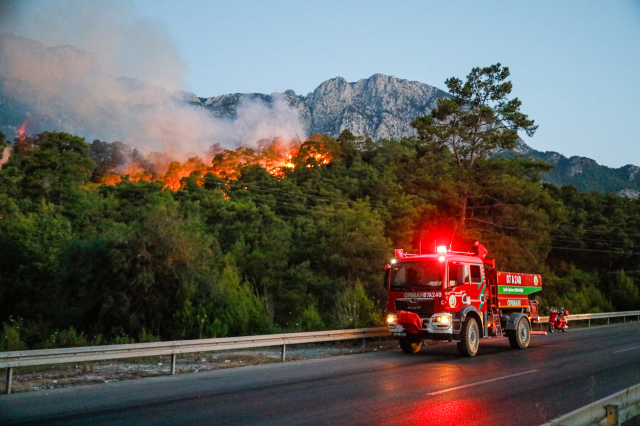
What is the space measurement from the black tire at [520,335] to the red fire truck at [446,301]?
31mm

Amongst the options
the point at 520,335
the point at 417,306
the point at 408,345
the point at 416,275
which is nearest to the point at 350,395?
the point at 417,306

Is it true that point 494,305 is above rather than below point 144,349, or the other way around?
above

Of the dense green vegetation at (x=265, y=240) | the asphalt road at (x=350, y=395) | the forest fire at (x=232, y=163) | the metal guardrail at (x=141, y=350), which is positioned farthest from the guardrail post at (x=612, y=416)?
the forest fire at (x=232, y=163)

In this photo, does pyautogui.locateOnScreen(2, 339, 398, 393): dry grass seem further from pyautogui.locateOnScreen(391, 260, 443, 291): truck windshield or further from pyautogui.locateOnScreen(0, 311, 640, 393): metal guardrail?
pyautogui.locateOnScreen(391, 260, 443, 291): truck windshield

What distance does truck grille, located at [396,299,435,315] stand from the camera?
48.8 feet

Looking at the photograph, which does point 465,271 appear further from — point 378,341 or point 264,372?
point 264,372

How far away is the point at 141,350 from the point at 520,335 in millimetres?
11953

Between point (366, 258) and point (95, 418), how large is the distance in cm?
2498

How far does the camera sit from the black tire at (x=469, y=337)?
14.9m

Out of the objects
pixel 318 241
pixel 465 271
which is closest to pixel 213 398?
pixel 465 271

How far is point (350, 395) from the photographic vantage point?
9.29m

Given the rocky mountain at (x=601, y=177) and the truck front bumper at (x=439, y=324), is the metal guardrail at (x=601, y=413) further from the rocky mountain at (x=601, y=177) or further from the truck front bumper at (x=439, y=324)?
the rocky mountain at (x=601, y=177)

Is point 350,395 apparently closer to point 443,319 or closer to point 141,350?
point 141,350

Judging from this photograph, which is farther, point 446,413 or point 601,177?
point 601,177
